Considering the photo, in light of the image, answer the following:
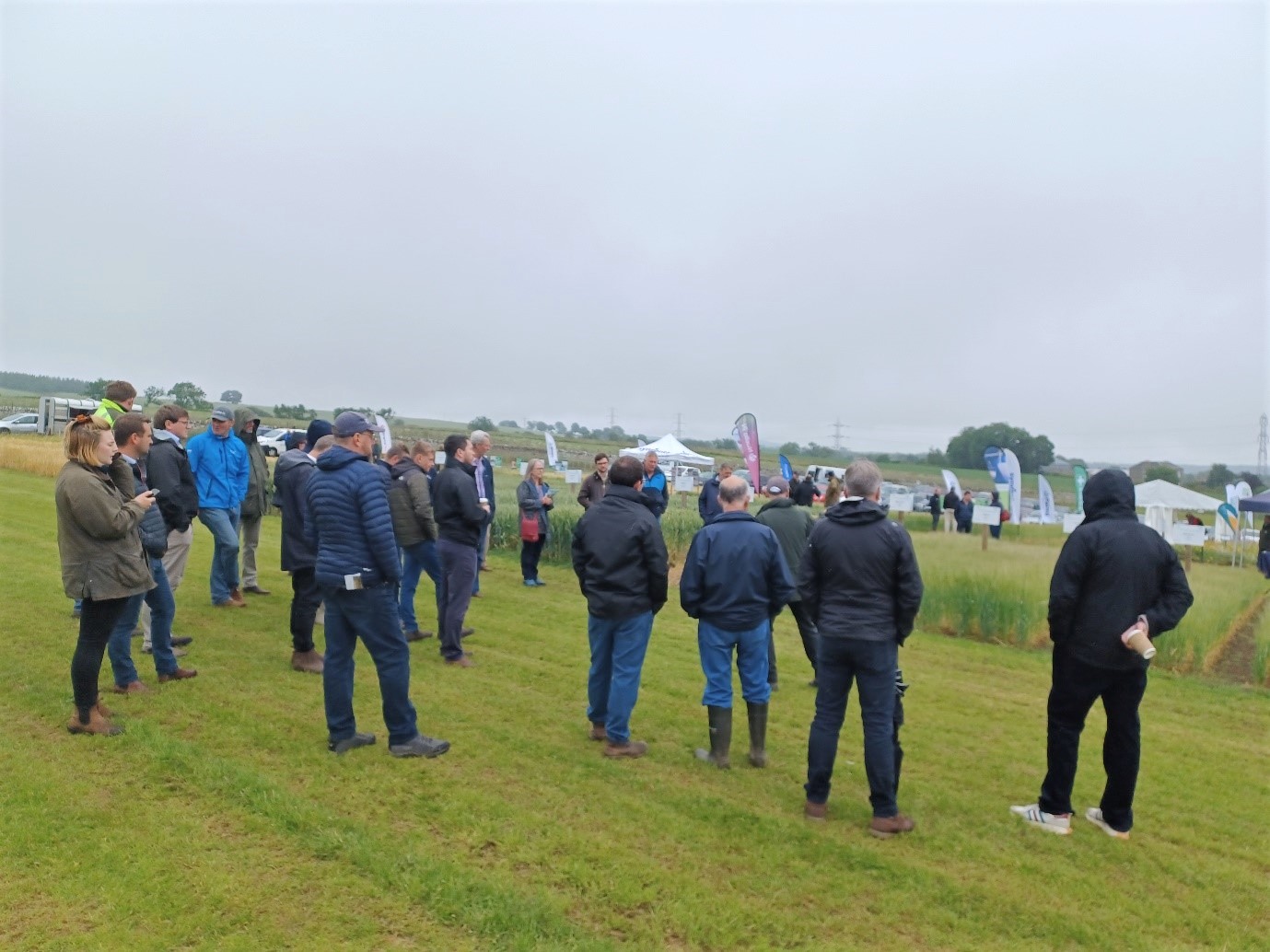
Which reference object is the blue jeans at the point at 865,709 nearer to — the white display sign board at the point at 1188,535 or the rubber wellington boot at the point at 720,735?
the rubber wellington boot at the point at 720,735

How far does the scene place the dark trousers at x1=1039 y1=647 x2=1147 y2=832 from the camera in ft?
14.8

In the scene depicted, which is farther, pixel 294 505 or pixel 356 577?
pixel 294 505

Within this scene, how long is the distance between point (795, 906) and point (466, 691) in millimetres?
3347

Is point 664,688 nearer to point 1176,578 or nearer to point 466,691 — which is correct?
point 466,691

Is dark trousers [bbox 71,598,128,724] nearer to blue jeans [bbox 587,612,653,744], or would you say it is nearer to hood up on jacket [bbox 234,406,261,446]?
blue jeans [bbox 587,612,653,744]

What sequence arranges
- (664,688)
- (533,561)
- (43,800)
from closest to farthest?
(43,800), (664,688), (533,561)

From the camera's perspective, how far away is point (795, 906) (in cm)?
363

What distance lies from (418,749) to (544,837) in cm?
120

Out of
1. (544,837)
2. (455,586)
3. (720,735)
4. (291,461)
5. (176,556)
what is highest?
(291,461)

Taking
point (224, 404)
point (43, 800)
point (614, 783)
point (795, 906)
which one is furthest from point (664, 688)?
point (224, 404)

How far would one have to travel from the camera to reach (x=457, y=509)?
276 inches

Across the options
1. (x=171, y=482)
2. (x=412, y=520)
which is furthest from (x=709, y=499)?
(x=171, y=482)

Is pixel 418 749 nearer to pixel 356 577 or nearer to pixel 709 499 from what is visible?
pixel 356 577

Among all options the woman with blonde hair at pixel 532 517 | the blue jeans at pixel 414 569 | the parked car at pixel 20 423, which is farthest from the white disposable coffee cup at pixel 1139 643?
the parked car at pixel 20 423
